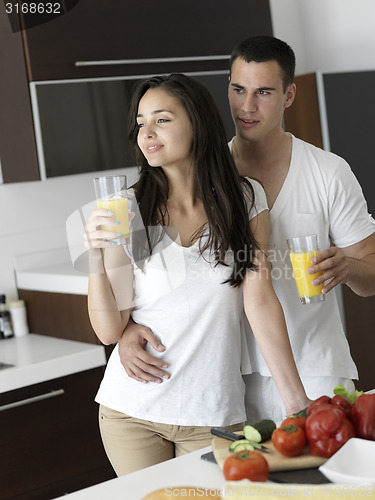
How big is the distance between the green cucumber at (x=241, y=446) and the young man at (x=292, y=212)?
0.52 metres

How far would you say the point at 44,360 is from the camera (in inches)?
89.7

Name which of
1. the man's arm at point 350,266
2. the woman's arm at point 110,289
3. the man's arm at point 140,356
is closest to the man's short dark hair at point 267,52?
the man's arm at point 350,266

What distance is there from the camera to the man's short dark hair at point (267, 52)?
5.65 ft

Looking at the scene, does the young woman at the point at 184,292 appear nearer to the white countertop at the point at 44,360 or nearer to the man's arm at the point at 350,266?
the man's arm at the point at 350,266

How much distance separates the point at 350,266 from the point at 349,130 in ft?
5.40

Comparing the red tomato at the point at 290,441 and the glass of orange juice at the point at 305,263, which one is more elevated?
the glass of orange juice at the point at 305,263

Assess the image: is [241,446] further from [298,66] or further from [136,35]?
[298,66]

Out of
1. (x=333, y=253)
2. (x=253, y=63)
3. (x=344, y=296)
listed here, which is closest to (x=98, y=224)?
(x=333, y=253)

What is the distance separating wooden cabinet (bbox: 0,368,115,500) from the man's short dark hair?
1177 mm

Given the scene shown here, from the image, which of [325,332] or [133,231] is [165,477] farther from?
[325,332]

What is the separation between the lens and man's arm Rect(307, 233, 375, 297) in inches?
58.6

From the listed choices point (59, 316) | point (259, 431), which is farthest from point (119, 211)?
point (59, 316)

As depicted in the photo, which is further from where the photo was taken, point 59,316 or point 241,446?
point 59,316

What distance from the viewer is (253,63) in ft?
5.64
